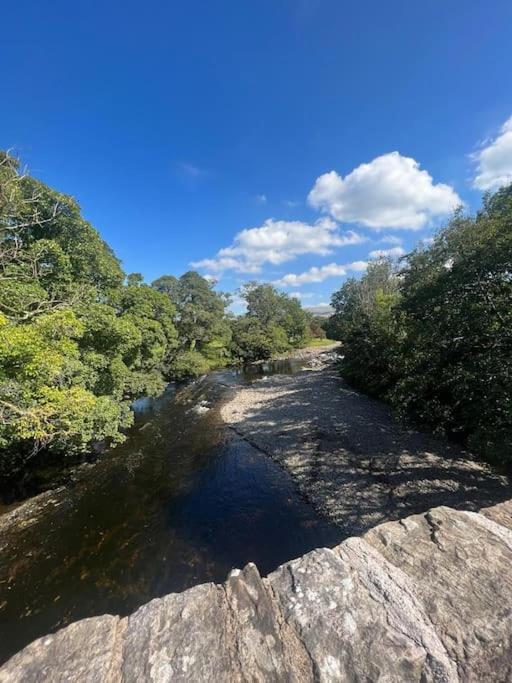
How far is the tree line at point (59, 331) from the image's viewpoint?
794 centimetres

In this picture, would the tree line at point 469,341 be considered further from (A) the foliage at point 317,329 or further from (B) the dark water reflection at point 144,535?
(A) the foliage at point 317,329

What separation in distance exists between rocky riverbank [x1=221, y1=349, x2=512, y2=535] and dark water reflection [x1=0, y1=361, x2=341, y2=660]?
3.08 ft

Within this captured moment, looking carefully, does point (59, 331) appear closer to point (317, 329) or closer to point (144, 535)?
point (144, 535)

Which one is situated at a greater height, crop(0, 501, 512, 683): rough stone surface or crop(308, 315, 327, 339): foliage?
crop(308, 315, 327, 339): foliage

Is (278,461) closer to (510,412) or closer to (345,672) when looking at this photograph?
(510,412)

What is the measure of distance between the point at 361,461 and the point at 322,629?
1079cm

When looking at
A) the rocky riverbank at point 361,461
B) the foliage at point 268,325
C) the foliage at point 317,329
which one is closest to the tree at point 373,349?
the rocky riverbank at point 361,461

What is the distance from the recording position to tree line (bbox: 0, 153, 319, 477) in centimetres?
794

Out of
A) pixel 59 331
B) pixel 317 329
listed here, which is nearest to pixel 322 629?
pixel 59 331

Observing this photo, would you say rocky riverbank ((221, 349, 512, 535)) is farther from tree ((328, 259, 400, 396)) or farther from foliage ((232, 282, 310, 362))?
foliage ((232, 282, 310, 362))

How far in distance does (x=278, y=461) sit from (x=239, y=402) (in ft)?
31.2

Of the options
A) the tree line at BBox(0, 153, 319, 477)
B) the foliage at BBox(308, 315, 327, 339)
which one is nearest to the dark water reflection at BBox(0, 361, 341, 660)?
the tree line at BBox(0, 153, 319, 477)

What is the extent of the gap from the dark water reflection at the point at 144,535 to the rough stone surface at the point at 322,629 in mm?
6574

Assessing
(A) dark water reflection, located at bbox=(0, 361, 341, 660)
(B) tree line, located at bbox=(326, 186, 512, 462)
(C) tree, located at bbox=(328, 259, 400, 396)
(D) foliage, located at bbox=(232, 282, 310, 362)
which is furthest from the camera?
(D) foliage, located at bbox=(232, 282, 310, 362)
